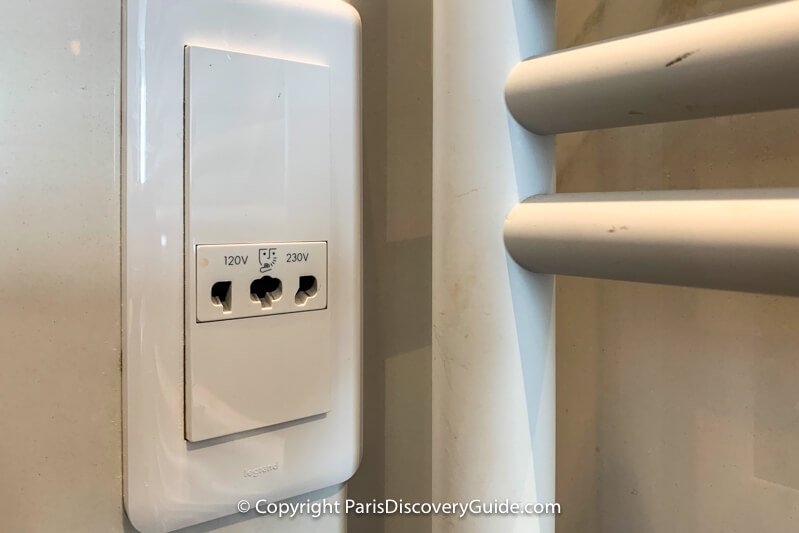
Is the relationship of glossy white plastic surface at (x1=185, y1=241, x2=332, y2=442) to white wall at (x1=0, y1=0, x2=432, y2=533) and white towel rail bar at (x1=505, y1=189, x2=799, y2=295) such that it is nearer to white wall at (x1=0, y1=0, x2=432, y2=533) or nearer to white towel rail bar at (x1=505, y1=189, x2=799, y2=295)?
white wall at (x1=0, y1=0, x2=432, y2=533)

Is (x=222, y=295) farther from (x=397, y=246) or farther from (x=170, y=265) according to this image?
(x=397, y=246)

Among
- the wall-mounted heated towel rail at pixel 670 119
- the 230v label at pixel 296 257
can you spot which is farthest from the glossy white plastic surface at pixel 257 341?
the wall-mounted heated towel rail at pixel 670 119

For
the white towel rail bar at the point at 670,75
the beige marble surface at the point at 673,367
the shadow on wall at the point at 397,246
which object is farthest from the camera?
the shadow on wall at the point at 397,246

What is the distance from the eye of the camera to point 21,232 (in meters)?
0.28

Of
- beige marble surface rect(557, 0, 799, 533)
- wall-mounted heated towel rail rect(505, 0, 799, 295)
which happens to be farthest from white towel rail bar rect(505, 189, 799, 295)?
beige marble surface rect(557, 0, 799, 533)

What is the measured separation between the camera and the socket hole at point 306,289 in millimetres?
357

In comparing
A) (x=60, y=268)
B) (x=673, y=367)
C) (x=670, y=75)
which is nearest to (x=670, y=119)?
(x=670, y=75)

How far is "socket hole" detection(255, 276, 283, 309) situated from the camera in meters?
0.34

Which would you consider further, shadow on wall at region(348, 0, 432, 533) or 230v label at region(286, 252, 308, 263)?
shadow on wall at region(348, 0, 432, 533)

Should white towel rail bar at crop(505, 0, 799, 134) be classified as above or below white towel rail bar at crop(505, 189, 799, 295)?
above

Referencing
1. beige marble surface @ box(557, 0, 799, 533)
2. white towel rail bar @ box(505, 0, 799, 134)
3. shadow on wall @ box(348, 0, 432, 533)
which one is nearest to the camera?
white towel rail bar @ box(505, 0, 799, 134)

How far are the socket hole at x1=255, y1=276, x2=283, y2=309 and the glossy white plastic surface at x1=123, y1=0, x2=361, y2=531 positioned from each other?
1 centimetres

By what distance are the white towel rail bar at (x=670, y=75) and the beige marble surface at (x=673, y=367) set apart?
0.11 m

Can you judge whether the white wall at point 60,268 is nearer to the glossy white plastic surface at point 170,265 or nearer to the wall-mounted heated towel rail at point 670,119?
the glossy white plastic surface at point 170,265
